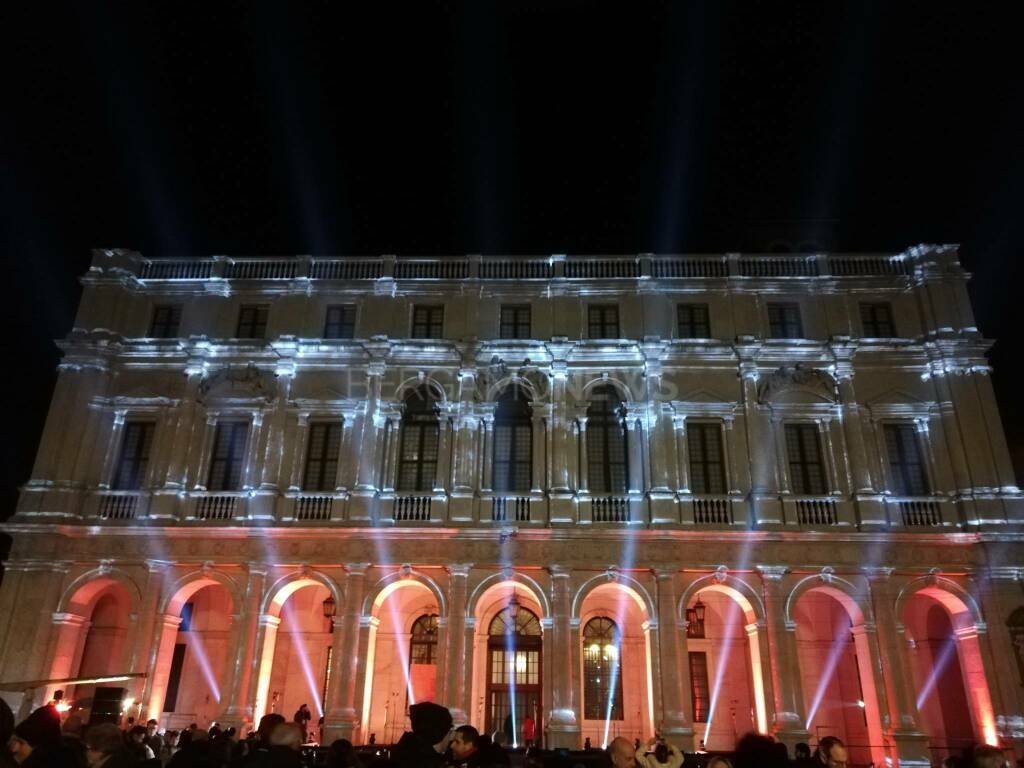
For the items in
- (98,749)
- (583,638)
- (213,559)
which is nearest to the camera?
(98,749)

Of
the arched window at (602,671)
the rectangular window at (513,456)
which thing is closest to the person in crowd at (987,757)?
the rectangular window at (513,456)

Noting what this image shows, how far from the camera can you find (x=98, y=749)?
6.48 m

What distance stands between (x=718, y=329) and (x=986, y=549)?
10.9 metres

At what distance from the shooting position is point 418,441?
26891 mm

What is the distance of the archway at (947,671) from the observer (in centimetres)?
2270

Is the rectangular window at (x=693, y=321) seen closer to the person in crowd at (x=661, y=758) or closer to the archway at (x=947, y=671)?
the archway at (x=947, y=671)

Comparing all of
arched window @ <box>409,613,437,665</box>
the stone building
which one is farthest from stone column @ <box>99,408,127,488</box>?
arched window @ <box>409,613,437,665</box>

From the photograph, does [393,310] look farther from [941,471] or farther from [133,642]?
[941,471]

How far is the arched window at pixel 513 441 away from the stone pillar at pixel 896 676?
11.4 m

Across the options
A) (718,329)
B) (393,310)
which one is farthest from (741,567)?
(393,310)

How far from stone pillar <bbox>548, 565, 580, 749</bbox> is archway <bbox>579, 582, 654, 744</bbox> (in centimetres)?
149

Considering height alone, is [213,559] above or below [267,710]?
above

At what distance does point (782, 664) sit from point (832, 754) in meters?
16.6

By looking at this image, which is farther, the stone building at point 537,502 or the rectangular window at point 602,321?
the rectangular window at point 602,321
